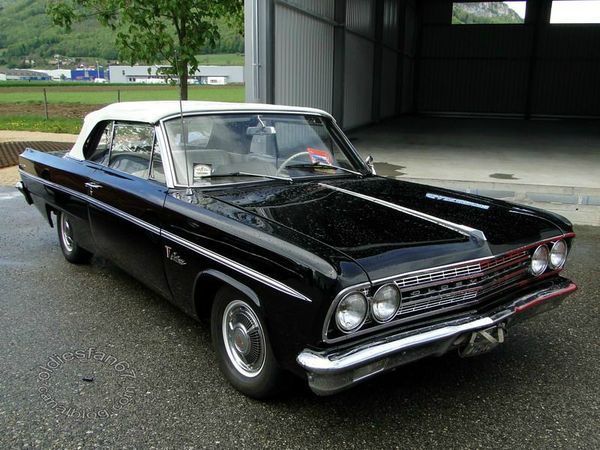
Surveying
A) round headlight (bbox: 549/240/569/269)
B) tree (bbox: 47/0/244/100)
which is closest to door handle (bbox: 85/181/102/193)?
round headlight (bbox: 549/240/569/269)

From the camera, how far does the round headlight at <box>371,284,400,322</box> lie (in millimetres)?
2361

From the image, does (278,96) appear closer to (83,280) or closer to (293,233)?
(83,280)

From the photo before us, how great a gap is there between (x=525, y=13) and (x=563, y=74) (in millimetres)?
3266

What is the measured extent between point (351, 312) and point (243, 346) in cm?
75

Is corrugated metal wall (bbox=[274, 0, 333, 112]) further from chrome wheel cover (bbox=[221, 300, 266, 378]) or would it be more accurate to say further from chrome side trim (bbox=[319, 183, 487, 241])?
chrome wheel cover (bbox=[221, 300, 266, 378])

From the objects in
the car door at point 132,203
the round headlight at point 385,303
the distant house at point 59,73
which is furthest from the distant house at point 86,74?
the round headlight at point 385,303

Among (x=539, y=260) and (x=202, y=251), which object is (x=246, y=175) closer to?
(x=202, y=251)

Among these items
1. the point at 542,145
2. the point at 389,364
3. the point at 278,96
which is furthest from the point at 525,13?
the point at 389,364

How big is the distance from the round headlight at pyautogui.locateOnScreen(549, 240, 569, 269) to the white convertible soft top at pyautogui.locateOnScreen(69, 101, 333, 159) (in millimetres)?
1983

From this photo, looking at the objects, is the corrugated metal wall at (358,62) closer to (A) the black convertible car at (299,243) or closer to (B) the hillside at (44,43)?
(A) the black convertible car at (299,243)

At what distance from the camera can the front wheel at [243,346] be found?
8.66 feet

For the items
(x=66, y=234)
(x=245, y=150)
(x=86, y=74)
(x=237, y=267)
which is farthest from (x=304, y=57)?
(x=86, y=74)

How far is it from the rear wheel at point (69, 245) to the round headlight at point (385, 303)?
3.22 meters

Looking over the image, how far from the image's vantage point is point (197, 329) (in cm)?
364
